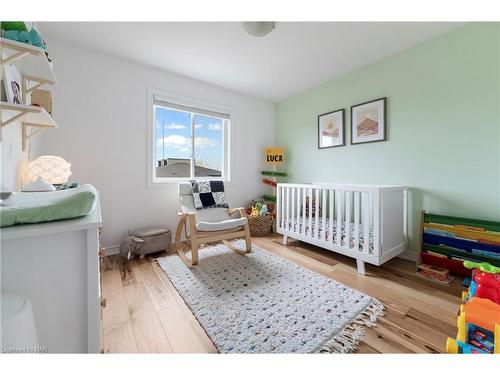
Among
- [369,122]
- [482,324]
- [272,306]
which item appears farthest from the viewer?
[369,122]

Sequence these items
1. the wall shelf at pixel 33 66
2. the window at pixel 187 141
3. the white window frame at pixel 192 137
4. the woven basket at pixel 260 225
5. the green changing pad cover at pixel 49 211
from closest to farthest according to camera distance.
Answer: the green changing pad cover at pixel 49 211 < the wall shelf at pixel 33 66 < the white window frame at pixel 192 137 < the window at pixel 187 141 < the woven basket at pixel 260 225

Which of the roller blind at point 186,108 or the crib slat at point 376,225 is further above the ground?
the roller blind at point 186,108

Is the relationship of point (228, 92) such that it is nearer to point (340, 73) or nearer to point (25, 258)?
point (340, 73)

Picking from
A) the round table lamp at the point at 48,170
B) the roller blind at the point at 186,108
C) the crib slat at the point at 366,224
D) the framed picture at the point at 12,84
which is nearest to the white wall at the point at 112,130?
the roller blind at the point at 186,108

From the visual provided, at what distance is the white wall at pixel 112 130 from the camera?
2027 mm

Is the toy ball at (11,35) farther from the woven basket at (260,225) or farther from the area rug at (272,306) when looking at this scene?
the woven basket at (260,225)

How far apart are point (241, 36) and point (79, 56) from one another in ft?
5.50

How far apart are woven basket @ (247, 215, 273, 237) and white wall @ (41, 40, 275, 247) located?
1.06 meters

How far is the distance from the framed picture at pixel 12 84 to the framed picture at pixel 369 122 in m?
2.92

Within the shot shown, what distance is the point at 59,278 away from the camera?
0.62 metres

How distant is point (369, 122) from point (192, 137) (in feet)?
7.53

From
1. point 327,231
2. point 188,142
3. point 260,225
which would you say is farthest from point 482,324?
point 188,142

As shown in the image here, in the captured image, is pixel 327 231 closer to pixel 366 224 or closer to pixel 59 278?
pixel 366 224

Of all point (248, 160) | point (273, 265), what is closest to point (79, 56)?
point (248, 160)
